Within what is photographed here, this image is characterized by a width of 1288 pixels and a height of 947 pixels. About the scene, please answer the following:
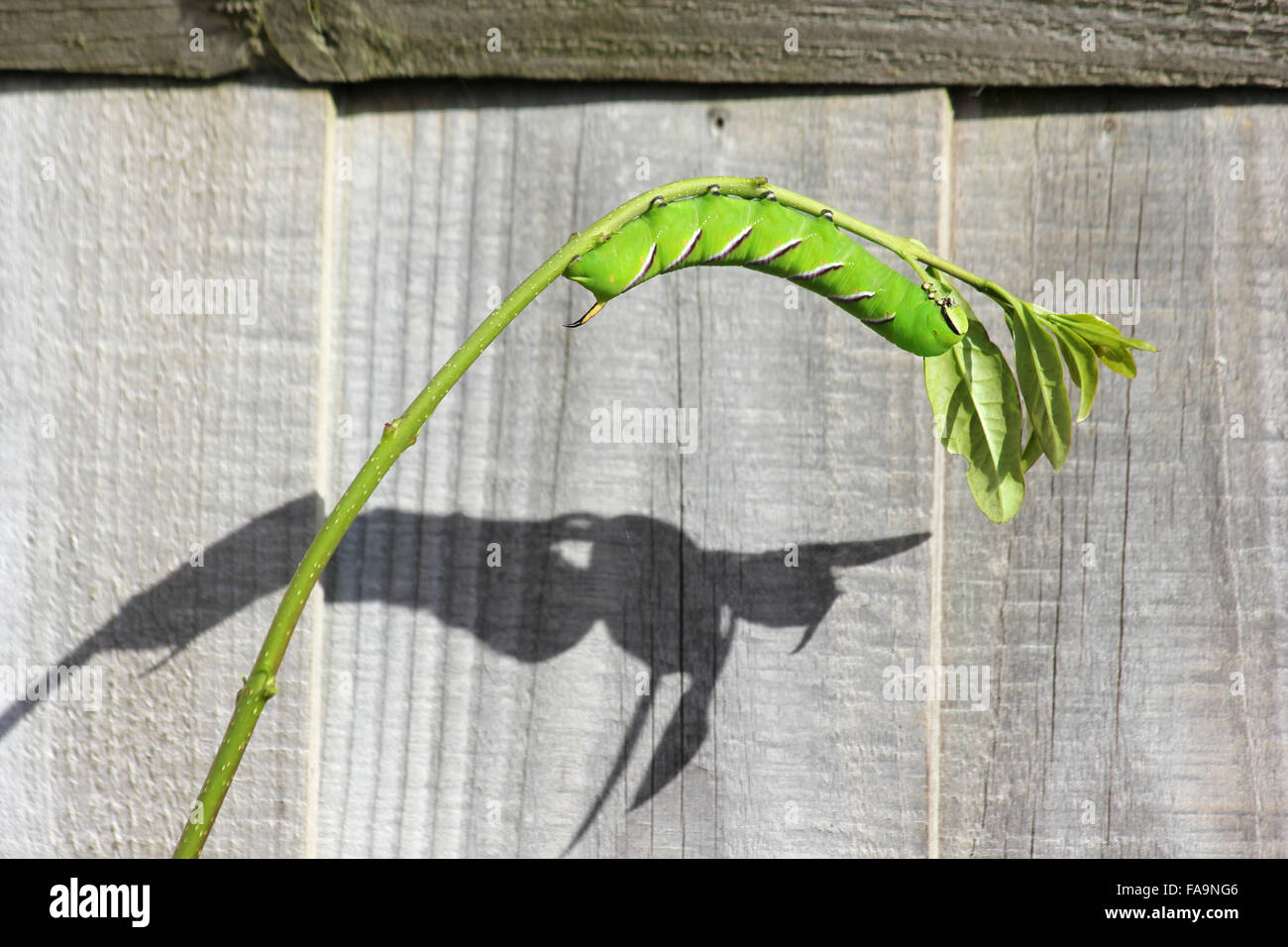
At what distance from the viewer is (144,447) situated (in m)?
1.11

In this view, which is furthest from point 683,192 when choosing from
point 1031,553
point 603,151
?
point 1031,553

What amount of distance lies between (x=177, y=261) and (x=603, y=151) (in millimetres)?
533

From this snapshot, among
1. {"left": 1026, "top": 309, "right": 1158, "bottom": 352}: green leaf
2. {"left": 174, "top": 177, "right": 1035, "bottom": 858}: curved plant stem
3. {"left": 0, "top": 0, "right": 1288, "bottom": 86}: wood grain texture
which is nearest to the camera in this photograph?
{"left": 174, "top": 177, "right": 1035, "bottom": 858}: curved plant stem

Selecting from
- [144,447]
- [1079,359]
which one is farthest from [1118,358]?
[144,447]

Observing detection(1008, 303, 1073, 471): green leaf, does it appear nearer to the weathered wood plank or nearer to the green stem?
the weathered wood plank

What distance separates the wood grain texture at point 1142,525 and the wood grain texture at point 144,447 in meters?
0.83

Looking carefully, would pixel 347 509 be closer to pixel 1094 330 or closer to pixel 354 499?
pixel 354 499

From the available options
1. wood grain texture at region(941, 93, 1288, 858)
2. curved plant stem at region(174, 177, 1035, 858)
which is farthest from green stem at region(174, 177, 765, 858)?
wood grain texture at region(941, 93, 1288, 858)

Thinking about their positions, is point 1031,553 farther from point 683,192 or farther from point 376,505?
point 376,505

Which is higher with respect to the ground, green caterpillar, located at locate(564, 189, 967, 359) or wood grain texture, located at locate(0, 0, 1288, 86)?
wood grain texture, located at locate(0, 0, 1288, 86)

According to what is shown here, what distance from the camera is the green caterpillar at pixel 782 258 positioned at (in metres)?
0.70

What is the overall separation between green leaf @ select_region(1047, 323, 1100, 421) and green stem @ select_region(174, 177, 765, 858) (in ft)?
1.34

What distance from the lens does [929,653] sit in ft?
3.62

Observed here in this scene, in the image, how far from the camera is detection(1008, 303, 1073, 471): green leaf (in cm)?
85
